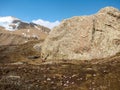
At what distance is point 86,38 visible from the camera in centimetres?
6088

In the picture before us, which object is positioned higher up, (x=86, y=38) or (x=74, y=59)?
(x=86, y=38)

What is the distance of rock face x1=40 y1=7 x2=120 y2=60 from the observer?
5866cm

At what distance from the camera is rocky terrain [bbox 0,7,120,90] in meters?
34.5

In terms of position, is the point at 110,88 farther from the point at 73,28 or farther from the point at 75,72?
the point at 73,28

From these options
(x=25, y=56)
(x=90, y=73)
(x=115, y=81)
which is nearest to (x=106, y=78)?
(x=115, y=81)

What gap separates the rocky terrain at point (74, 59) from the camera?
3447 cm

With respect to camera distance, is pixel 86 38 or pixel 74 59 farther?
pixel 86 38

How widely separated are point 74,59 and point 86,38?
5401mm

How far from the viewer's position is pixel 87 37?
6100cm

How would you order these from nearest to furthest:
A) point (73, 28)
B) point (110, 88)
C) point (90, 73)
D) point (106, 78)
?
1. point (110, 88)
2. point (106, 78)
3. point (90, 73)
4. point (73, 28)

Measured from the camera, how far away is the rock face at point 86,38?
192ft

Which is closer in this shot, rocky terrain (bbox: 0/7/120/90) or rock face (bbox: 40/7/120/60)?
rocky terrain (bbox: 0/7/120/90)

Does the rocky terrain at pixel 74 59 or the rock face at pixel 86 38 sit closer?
the rocky terrain at pixel 74 59

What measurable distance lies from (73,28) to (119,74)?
30399 mm
